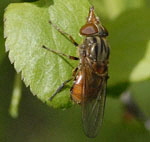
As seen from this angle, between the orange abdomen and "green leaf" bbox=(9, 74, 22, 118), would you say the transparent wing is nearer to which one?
the orange abdomen

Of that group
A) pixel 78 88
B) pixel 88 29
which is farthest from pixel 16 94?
pixel 88 29

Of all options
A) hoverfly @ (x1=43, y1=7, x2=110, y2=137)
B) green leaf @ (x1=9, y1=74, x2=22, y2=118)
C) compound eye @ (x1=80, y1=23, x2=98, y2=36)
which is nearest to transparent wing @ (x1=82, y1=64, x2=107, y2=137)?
hoverfly @ (x1=43, y1=7, x2=110, y2=137)

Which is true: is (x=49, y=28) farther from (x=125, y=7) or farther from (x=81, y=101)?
(x=125, y=7)

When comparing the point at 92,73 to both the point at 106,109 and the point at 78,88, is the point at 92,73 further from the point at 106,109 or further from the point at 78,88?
the point at 106,109

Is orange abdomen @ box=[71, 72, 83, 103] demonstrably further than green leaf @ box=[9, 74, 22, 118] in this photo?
No

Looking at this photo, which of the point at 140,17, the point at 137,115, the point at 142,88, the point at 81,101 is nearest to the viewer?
the point at 81,101

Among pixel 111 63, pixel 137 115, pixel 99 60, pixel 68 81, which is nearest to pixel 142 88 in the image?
pixel 137 115

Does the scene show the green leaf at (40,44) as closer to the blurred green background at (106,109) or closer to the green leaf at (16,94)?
the blurred green background at (106,109)

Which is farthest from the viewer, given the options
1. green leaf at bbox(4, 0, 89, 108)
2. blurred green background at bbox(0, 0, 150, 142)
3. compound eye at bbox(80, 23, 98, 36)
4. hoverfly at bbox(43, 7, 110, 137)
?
blurred green background at bbox(0, 0, 150, 142)
